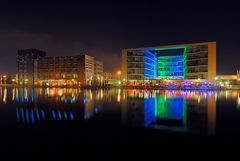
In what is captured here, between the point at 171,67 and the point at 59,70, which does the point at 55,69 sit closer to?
the point at 59,70

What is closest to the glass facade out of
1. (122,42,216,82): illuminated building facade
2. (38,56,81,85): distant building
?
(122,42,216,82): illuminated building facade

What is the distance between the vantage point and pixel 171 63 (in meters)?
98.9

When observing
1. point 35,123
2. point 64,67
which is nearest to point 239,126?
point 35,123

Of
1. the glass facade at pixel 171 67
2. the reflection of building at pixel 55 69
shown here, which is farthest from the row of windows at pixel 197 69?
the reflection of building at pixel 55 69

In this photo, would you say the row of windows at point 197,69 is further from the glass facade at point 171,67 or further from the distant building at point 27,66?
the distant building at point 27,66

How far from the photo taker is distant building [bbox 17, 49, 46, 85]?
11825 centimetres

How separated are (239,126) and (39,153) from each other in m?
10.5

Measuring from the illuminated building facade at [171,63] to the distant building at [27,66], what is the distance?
73793 millimetres

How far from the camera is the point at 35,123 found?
9844mm

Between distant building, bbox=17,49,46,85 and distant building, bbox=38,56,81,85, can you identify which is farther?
distant building, bbox=17,49,46,85

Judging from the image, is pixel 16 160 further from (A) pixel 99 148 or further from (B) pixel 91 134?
(B) pixel 91 134

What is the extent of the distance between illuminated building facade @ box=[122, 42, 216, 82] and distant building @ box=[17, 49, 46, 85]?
73.8 m

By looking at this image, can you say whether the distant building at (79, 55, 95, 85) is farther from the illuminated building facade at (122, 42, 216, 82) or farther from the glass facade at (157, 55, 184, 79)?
the glass facade at (157, 55, 184, 79)

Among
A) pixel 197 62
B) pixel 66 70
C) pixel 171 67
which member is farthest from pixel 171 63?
pixel 66 70
